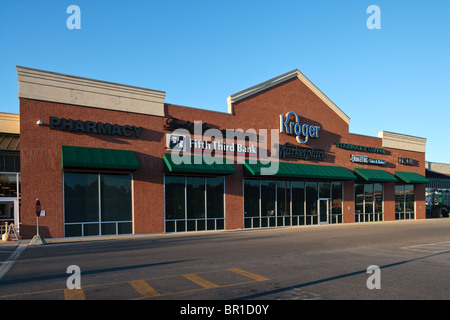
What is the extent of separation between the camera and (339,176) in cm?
3238

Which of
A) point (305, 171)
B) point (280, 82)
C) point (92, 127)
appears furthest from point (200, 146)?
point (280, 82)

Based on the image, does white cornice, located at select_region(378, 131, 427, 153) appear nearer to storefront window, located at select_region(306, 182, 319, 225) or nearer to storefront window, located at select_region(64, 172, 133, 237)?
storefront window, located at select_region(306, 182, 319, 225)

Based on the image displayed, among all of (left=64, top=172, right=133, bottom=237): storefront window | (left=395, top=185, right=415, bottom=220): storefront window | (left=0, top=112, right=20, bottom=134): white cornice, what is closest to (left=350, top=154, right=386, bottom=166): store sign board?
(left=395, top=185, right=415, bottom=220): storefront window

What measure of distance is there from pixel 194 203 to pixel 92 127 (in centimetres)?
856

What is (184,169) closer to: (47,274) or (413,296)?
(47,274)

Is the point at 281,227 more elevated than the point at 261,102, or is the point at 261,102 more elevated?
the point at 261,102

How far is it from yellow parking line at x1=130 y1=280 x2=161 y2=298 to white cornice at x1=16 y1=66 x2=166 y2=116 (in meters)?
15.9

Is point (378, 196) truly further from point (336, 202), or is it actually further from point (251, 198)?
point (251, 198)

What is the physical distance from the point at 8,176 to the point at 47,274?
49.5 feet

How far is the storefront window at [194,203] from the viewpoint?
24625 millimetres

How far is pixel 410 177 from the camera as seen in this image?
40.3 metres
